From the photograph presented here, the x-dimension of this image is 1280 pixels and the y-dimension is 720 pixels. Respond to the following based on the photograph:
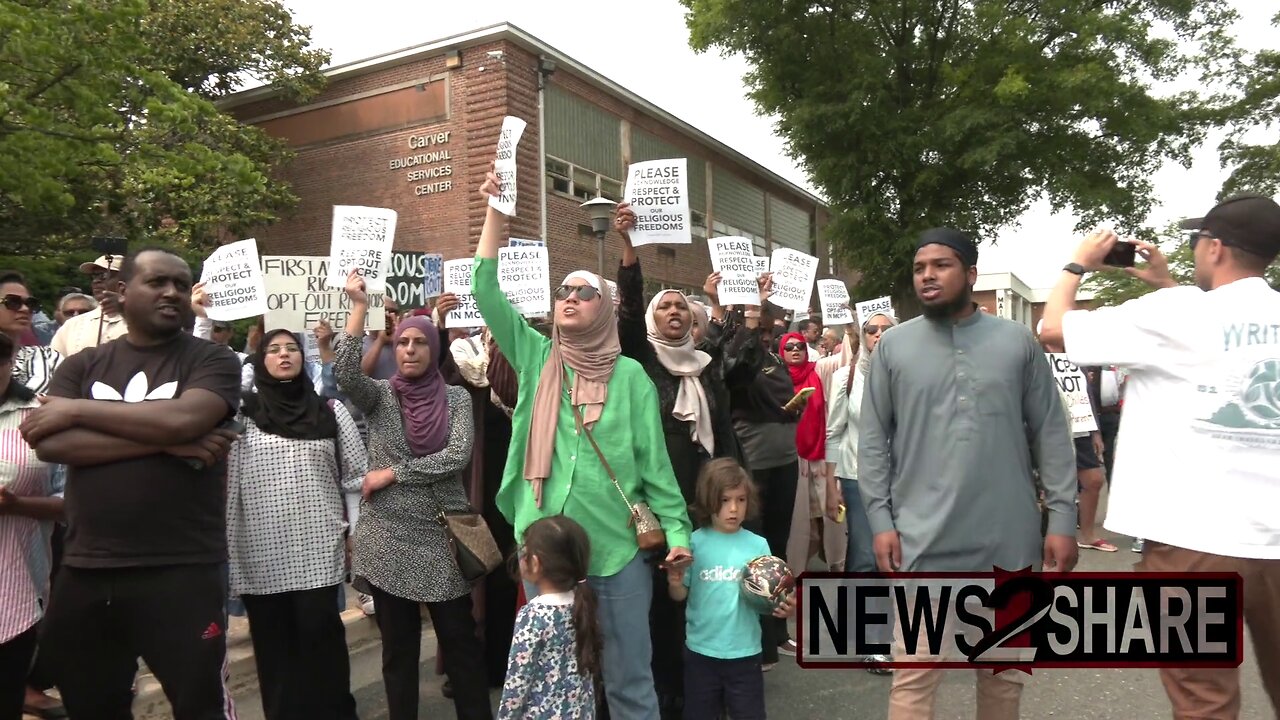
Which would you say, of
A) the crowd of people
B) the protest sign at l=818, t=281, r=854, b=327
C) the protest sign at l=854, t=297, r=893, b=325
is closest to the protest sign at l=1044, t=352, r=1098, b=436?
the protest sign at l=854, t=297, r=893, b=325

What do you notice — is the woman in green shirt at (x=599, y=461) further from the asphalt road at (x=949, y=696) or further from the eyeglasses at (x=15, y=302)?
the eyeglasses at (x=15, y=302)

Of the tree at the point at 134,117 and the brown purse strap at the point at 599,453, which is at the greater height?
the tree at the point at 134,117

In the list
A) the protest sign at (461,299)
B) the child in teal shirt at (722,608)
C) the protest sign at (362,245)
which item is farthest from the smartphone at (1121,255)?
the protest sign at (362,245)

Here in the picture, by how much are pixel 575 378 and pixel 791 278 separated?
3.97 metres

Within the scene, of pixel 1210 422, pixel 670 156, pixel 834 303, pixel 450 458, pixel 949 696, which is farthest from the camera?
pixel 670 156

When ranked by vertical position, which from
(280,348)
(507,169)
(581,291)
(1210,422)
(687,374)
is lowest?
(1210,422)

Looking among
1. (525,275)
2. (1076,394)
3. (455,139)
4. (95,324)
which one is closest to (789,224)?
(455,139)

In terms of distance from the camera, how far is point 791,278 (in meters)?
7.07

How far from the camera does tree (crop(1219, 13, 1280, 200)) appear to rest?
1678 cm

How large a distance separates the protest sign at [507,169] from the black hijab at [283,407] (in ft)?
3.76

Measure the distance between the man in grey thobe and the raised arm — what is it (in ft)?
5.96

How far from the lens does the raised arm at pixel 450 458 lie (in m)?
3.93

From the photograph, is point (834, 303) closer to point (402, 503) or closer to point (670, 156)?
point (402, 503)

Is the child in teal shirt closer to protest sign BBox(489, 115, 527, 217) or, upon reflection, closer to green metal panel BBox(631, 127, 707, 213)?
protest sign BBox(489, 115, 527, 217)
